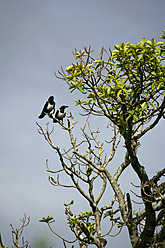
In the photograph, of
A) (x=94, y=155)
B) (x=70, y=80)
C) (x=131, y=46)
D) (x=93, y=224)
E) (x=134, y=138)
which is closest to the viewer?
(x=131, y=46)

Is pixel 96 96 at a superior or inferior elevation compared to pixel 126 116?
superior

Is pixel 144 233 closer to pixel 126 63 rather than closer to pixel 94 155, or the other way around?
pixel 94 155

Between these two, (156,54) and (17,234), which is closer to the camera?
(156,54)

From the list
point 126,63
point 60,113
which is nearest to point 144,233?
point 126,63

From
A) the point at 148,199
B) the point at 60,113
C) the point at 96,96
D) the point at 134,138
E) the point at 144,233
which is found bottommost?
the point at 144,233

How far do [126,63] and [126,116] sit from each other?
0.90 m

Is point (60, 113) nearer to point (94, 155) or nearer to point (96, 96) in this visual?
point (94, 155)

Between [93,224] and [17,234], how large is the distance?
174 cm

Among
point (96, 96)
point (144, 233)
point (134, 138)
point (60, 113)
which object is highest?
point (60, 113)

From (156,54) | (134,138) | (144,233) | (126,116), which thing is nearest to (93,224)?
(144,233)

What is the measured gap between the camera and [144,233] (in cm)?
512

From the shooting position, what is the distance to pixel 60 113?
820 cm

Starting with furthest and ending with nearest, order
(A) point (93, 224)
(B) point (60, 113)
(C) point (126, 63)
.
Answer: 1. (B) point (60, 113)
2. (A) point (93, 224)
3. (C) point (126, 63)

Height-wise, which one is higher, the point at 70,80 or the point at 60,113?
the point at 60,113
